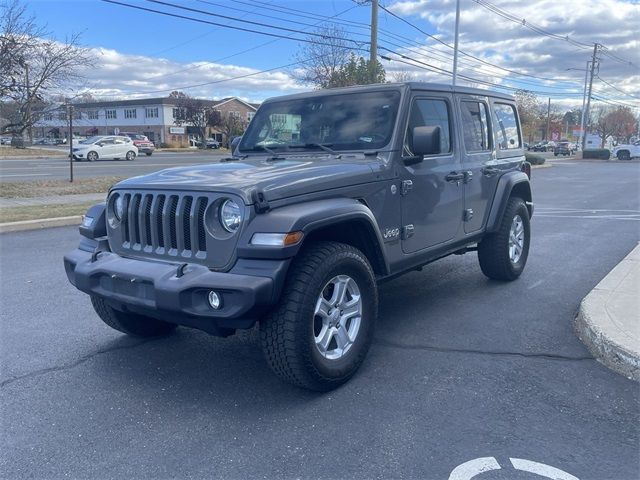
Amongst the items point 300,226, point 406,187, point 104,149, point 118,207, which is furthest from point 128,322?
point 104,149

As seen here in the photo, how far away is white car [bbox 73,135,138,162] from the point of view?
3378 centimetres

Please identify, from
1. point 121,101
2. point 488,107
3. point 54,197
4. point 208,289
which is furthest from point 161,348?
point 121,101

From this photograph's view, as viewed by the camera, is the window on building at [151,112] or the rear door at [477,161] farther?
the window on building at [151,112]

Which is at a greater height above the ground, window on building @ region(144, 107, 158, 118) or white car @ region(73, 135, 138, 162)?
window on building @ region(144, 107, 158, 118)

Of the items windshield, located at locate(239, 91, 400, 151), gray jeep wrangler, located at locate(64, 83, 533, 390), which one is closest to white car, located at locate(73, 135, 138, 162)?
gray jeep wrangler, located at locate(64, 83, 533, 390)

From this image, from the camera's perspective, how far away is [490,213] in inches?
228

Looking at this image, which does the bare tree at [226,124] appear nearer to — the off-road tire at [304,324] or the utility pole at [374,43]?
the utility pole at [374,43]

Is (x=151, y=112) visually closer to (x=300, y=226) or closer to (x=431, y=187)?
(x=431, y=187)

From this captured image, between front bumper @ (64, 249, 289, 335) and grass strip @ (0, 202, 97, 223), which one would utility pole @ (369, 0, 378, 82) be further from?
front bumper @ (64, 249, 289, 335)

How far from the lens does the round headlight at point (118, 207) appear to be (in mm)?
3877

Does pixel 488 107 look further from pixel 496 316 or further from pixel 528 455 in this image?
pixel 528 455

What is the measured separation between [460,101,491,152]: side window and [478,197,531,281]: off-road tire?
79 cm

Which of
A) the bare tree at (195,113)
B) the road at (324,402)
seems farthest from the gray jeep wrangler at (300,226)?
the bare tree at (195,113)

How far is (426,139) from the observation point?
4.14 m
